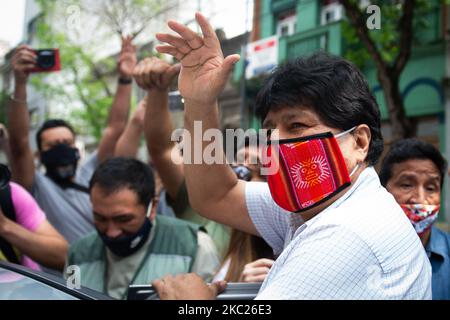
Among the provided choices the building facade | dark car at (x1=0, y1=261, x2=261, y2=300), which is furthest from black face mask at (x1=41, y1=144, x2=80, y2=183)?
the building facade

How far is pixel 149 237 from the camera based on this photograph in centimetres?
267

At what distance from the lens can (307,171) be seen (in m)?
1.48

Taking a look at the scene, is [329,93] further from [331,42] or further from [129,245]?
[331,42]

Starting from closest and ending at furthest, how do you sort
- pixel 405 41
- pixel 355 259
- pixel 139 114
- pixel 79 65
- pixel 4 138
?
pixel 355 259, pixel 139 114, pixel 4 138, pixel 405 41, pixel 79 65

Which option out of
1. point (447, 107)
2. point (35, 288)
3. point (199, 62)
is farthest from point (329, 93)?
point (447, 107)

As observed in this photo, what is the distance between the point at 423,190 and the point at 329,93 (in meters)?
1.03

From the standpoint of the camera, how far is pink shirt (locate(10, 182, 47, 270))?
2625 millimetres

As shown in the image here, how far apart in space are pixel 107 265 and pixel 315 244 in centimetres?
163

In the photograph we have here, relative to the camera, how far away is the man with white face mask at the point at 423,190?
2203 millimetres

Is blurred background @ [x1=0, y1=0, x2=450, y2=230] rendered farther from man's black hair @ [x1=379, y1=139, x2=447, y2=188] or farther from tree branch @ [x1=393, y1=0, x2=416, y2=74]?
man's black hair @ [x1=379, y1=139, x2=447, y2=188]

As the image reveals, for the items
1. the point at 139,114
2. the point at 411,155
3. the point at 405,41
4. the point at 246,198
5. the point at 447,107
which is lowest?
the point at 246,198

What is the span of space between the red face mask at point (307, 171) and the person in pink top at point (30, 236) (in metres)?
1.46

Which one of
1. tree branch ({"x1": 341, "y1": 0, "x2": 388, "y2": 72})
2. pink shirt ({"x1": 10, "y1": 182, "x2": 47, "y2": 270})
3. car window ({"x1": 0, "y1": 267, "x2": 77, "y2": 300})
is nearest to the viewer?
car window ({"x1": 0, "y1": 267, "x2": 77, "y2": 300})

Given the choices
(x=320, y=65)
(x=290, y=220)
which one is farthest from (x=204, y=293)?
(x=320, y=65)
